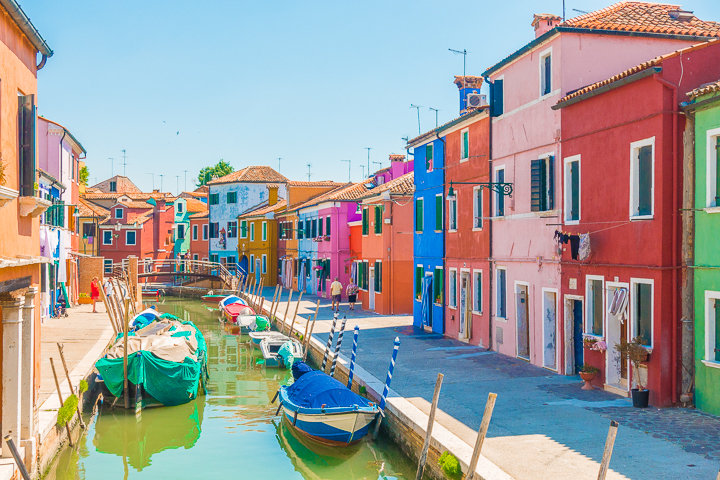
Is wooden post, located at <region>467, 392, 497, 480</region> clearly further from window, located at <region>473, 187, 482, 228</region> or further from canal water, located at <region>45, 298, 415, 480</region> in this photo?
window, located at <region>473, 187, 482, 228</region>

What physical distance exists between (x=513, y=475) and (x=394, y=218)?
20031mm

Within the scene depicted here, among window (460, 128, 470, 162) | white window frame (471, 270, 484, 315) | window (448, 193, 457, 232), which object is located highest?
window (460, 128, 470, 162)

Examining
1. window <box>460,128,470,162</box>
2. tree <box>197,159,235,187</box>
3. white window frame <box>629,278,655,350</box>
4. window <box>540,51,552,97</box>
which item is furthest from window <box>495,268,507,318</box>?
tree <box>197,159,235,187</box>

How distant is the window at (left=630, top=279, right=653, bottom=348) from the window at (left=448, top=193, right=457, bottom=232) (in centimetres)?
953

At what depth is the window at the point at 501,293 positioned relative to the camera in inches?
733

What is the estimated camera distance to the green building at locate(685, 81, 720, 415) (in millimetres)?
11195

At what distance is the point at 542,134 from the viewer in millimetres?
16188

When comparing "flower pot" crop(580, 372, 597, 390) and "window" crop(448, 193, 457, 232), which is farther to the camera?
"window" crop(448, 193, 457, 232)

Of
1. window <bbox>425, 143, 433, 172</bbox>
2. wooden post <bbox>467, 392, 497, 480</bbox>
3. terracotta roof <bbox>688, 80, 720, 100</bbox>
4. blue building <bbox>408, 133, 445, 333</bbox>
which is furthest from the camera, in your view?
window <bbox>425, 143, 433, 172</bbox>

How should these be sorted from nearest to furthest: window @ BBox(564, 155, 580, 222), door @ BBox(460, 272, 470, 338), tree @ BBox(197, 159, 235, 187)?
window @ BBox(564, 155, 580, 222) < door @ BBox(460, 272, 470, 338) < tree @ BBox(197, 159, 235, 187)

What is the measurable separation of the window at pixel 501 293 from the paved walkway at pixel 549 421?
115cm

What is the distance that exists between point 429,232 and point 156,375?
11050 millimetres

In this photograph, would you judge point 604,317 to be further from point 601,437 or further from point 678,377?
point 601,437

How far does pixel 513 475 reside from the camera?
868cm
